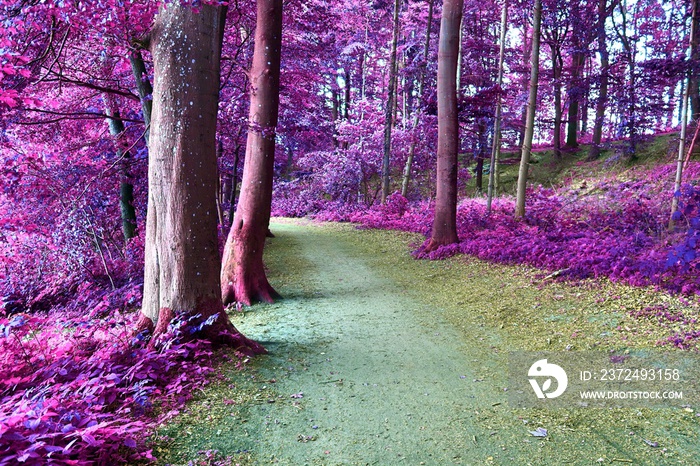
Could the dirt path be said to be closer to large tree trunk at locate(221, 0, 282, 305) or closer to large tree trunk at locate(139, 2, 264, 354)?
large tree trunk at locate(221, 0, 282, 305)

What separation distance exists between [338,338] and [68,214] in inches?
224

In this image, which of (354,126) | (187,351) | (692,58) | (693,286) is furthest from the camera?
(354,126)

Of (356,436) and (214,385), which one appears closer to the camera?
(356,436)

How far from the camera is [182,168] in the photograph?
13.3ft

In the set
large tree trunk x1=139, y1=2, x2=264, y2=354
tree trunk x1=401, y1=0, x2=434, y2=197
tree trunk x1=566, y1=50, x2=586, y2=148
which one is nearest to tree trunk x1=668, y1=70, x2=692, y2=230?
large tree trunk x1=139, y1=2, x2=264, y2=354

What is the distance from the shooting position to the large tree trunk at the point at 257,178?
6.84 m

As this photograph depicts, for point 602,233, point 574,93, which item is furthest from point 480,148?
point 602,233

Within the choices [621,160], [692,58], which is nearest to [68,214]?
[692,58]

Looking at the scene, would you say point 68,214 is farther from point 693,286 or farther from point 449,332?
point 693,286

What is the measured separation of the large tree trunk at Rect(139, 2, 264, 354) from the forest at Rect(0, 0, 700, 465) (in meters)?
0.02

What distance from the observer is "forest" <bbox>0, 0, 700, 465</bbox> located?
3041 millimetres

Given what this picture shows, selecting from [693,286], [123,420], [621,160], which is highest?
[621,160]

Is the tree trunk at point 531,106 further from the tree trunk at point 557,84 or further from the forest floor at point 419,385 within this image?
the tree trunk at point 557,84

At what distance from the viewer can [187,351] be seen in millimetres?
3922
